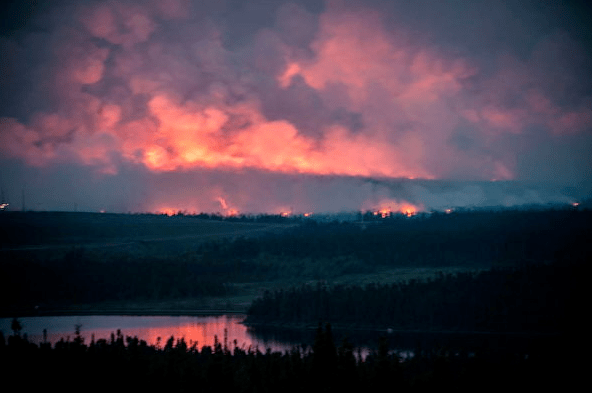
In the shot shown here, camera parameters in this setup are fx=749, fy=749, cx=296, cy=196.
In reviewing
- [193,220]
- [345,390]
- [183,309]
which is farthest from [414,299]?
[193,220]

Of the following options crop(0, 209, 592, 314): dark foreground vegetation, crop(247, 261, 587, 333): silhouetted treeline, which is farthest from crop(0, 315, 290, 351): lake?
crop(0, 209, 592, 314): dark foreground vegetation

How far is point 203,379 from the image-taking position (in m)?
45.0

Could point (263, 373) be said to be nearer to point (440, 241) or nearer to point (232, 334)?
point (232, 334)

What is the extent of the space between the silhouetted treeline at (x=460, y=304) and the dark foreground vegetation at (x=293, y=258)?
0.18m

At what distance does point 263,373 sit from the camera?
49000 mm

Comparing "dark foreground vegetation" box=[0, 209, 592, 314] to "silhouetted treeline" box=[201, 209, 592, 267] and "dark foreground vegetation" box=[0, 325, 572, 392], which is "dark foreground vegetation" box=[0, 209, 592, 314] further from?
"dark foreground vegetation" box=[0, 325, 572, 392]

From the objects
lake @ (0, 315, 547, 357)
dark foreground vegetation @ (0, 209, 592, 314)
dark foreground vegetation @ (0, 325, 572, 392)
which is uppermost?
dark foreground vegetation @ (0, 209, 592, 314)

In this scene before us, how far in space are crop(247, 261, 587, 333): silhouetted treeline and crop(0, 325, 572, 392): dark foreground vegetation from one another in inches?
1302

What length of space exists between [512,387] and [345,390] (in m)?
12.6

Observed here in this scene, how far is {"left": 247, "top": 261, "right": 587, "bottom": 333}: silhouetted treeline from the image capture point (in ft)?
282

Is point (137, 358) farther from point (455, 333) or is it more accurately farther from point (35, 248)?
point (35, 248)

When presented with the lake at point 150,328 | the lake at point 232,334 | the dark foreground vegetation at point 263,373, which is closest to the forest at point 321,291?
the dark foreground vegetation at point 263,373

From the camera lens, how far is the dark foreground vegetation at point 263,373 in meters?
39.5

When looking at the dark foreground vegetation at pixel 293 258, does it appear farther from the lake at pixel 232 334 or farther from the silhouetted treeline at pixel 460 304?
the lake at pixel 232 334
